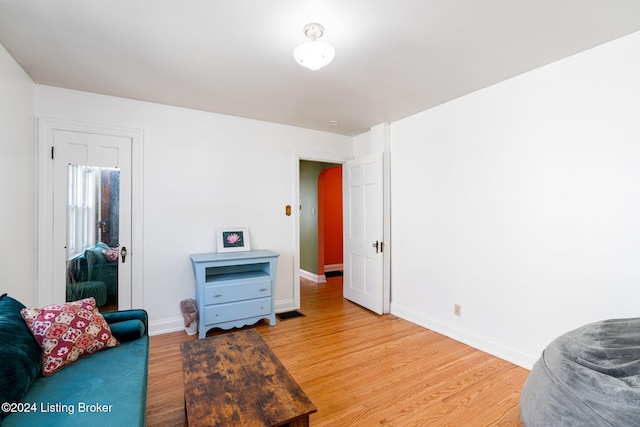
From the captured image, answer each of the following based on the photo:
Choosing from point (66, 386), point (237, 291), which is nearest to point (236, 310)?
point (237, 291)

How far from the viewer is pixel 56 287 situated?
278 centimetres

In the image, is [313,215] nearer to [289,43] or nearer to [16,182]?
[289,43]

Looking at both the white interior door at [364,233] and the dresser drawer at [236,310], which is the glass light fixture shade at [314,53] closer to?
the white interior door at [364,233]

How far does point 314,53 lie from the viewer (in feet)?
5.77

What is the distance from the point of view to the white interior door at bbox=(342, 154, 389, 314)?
3768mm

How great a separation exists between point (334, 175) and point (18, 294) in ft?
15.9

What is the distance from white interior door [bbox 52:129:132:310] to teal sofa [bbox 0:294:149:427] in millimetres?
1243

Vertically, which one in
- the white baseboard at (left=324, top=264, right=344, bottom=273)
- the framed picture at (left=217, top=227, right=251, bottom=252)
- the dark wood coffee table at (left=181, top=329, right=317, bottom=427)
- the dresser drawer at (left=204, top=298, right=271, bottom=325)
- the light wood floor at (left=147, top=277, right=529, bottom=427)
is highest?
the framed picture at (left=217, top=227, right=251, bottom=252)

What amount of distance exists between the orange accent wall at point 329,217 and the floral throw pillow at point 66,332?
3.98 meters

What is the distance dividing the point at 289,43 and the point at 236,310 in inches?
101

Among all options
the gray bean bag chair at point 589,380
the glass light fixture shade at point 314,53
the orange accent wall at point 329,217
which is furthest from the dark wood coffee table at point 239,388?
the orange accent wall at point 329,217

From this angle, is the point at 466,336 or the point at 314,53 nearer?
the point at 314,53

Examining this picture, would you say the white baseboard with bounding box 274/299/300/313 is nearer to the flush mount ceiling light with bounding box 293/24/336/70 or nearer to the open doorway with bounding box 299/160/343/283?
the open doorway with bounding box 299/160/343/283

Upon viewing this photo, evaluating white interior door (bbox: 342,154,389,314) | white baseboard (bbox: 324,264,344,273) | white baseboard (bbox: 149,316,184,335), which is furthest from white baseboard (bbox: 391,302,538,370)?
white baseboard (bbox: 324,264,344,273)
